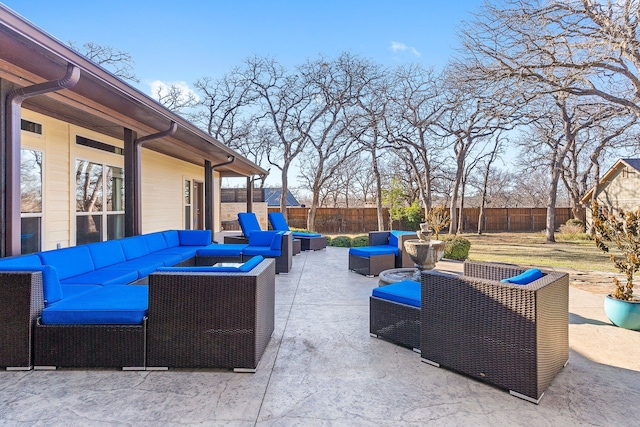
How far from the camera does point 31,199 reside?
4.67 m

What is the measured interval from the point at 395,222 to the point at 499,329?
58.4ft

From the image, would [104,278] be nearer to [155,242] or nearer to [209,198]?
[155,242]

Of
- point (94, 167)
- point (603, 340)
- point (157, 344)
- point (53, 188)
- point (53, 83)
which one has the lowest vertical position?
point (603, 340)

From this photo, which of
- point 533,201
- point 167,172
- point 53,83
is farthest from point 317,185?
point 533,201

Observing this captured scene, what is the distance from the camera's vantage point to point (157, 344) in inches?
103

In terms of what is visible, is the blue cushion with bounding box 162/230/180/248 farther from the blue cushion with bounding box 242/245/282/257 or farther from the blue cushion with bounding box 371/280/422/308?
the blue cushion with bounding box 371/280/422/308

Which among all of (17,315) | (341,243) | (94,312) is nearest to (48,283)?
(17,315)

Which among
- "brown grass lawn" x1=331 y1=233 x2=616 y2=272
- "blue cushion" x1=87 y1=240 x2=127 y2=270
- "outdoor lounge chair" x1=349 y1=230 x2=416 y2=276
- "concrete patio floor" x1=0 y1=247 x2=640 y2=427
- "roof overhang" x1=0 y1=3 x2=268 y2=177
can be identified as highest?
"roof overhang" x1=0 y1=3 x2=268 y2=177

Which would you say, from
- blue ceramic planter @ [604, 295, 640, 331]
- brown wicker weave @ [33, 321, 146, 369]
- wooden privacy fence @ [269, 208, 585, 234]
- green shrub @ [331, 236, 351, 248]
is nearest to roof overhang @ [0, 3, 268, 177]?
brown wicker weave @ [33, 321, 146, 369]

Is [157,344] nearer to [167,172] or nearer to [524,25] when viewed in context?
[167,172]

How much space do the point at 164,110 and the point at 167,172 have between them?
4.60 meters

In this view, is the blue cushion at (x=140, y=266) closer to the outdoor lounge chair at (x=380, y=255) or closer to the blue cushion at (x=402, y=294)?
the blue cushion at (x=402, y=294)

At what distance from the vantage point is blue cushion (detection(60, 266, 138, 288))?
3.57 meters

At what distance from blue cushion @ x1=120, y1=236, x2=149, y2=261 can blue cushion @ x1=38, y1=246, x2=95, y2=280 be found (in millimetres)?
817
